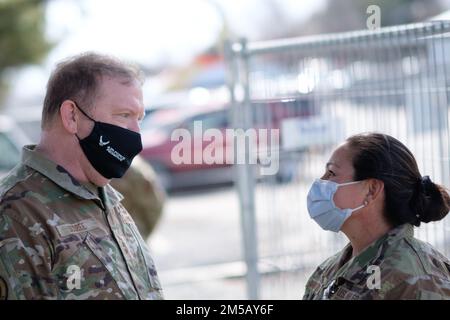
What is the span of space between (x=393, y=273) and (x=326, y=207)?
0.45m

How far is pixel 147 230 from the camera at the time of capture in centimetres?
733

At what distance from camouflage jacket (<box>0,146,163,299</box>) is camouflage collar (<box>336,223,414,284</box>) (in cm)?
74

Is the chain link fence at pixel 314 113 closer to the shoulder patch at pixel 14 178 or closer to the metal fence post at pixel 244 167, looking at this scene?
the metal fence post at pixel 244 167

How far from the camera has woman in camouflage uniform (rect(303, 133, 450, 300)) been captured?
287 centimetres

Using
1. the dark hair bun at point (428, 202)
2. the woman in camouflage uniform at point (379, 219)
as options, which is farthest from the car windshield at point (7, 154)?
the dark hair bun at point (428, 202)

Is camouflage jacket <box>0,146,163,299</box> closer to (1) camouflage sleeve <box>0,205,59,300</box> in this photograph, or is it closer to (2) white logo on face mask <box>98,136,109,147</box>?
(1) camouflage sleeve <box>0,205,59,300</box>

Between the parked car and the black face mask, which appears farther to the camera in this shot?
the parked car

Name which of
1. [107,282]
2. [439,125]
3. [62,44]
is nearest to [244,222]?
[439,125]

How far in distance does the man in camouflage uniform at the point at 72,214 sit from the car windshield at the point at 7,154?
742 centimetres

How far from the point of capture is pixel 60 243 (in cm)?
279

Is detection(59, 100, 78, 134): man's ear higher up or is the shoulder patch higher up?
detection(59, 100, 78, 134): man's ear

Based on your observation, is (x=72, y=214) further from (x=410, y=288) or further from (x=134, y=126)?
(x=410, y=288)

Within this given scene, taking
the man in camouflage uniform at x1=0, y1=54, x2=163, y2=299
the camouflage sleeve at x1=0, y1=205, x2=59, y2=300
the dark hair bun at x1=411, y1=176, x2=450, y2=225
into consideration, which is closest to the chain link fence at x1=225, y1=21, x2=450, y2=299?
the dark hair bun at x1=411, y1=176, x2=450, y2=225

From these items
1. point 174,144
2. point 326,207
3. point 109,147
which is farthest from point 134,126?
point 174,144
